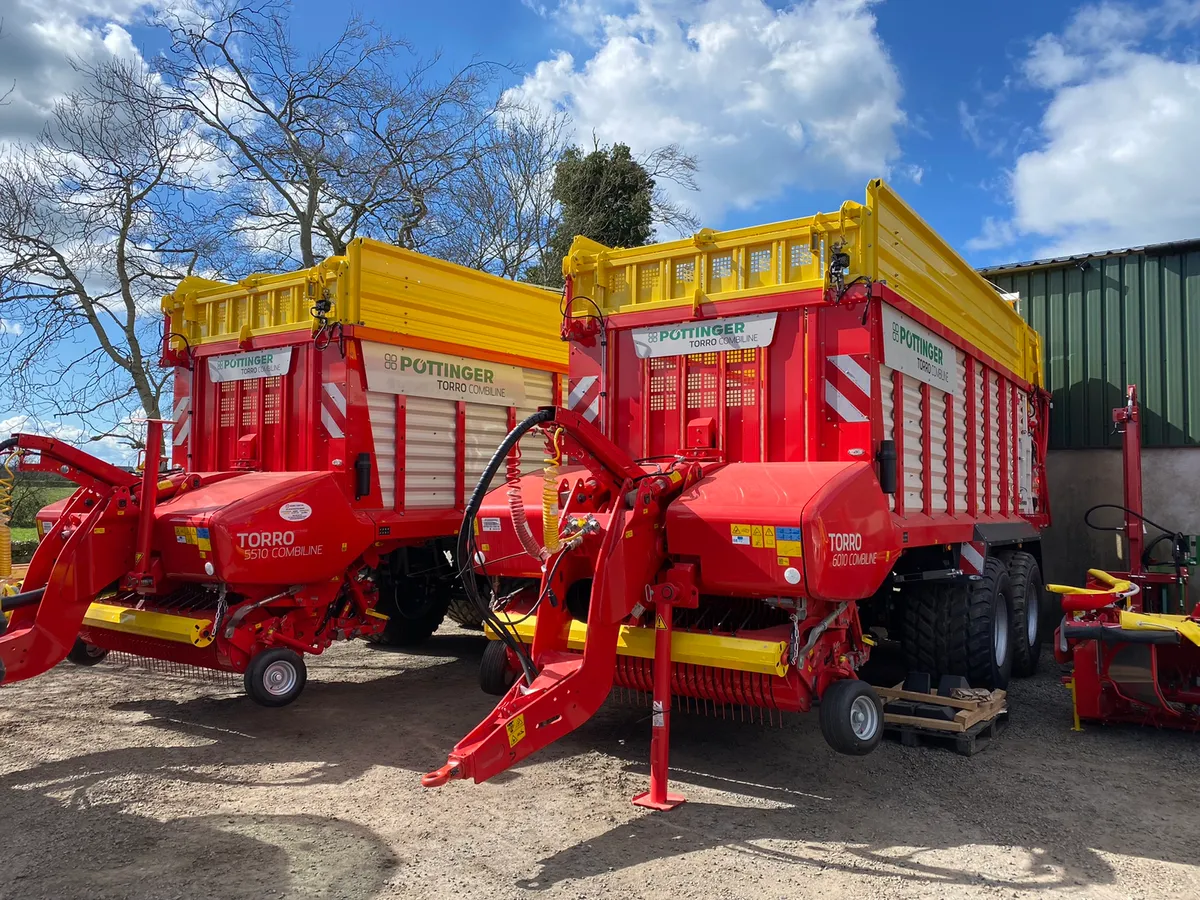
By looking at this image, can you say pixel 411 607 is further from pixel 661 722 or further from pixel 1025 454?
pixel 1025 454

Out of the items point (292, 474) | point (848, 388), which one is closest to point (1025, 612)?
point (848, 388)

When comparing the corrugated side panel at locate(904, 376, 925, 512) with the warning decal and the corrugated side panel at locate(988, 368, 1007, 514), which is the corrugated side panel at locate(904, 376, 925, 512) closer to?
the corrugated side panel at locate(988, 368, 1007, 514)

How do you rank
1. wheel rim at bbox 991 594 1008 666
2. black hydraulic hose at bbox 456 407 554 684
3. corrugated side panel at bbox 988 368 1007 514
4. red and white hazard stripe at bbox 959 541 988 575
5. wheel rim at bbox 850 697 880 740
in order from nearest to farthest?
black hydraulic hose at bbox 456 407 554 684 < wheel rim at bbox 850 697 880 740 < red and white hazard stripe at bbox 959 541 988 575 < wheel rim at bbox 991 594 1008 666 < corrugated side panel at bbox 988 368 1007 514

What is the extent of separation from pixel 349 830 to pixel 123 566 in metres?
2.81

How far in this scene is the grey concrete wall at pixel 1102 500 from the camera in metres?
9.55

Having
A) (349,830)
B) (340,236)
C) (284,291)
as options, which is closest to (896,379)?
(349,830)

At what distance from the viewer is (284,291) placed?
23.0 feet

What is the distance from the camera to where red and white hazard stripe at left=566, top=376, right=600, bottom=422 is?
5766 mm

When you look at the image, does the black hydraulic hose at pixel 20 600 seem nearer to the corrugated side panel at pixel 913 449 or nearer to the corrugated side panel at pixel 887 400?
the corrugated side panel at pixel 887 400

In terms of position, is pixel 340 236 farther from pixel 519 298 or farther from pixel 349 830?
pixel 349 830

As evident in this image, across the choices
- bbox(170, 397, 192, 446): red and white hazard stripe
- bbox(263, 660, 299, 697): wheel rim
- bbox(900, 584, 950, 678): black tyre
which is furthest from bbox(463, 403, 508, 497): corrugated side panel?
bbox(900, 584, 950, 678): black tyre

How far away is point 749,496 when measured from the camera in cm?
435

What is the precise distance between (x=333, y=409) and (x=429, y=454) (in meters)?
0.88

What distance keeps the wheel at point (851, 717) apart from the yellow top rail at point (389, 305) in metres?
4.19
